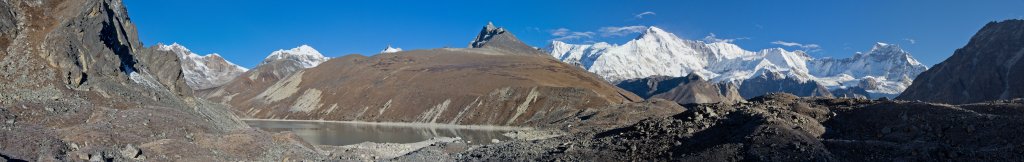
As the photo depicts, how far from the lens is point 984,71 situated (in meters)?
175

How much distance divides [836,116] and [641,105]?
73.7 meters

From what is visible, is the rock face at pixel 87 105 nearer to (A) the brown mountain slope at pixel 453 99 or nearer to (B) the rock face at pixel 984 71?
(A) the brown mountain slope at pixel 453 99

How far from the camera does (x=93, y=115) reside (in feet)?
148

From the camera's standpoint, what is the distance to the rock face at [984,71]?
161625 millimetres

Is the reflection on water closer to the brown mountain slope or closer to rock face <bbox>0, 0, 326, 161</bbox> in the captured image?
the brown mountain slope

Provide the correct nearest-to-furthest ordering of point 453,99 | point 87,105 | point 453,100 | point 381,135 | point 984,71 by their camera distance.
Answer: point 87,105
point 381,135
point 453,100
point 453,99
point 984,71

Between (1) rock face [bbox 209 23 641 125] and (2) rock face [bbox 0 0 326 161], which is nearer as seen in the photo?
(2) rock face [bbox 0 0 326 161]

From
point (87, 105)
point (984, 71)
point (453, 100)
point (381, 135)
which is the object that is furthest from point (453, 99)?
point (984, 71)

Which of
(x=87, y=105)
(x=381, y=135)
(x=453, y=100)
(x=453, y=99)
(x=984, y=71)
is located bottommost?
(x=87, y=105)

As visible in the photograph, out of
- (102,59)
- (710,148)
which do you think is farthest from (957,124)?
(102,59)

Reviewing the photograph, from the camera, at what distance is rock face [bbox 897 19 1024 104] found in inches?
6363

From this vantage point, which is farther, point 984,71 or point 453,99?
point 984,71

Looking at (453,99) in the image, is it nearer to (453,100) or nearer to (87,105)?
(453,100)

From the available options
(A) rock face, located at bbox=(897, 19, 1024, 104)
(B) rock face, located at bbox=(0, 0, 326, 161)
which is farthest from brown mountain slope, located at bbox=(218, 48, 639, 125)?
(B) rock face, located at bbox=(0, 0, 326, 161)
